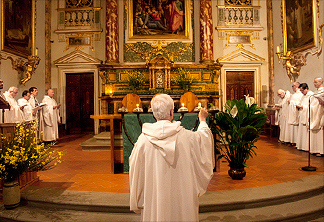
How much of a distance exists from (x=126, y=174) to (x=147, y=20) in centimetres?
768

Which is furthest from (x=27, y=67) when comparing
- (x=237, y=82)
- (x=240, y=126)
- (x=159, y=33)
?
(x=237, y=82)

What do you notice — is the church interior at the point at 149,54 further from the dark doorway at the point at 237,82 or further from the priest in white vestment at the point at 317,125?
the priest in white vestment at the point at 317,125

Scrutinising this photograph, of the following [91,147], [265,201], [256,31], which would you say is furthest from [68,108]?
[265,201]

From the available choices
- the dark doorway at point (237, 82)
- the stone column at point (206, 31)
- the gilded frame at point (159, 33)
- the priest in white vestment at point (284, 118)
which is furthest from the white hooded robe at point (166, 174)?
the dark doorway at point (237, 82)

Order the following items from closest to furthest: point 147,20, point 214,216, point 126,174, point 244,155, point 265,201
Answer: point 214,216, point 265,201, point 244,155, point 126,174, point 147,20

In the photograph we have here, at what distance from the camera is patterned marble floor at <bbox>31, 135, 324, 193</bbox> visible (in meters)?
3.70

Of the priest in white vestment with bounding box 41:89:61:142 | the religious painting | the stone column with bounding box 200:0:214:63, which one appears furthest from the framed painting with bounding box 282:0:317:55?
the priest in white vestment with bounding box 41:89:61:142

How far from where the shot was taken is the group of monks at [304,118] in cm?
566

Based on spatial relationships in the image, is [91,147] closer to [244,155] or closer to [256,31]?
[244,155]

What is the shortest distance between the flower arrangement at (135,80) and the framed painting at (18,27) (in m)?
3.52

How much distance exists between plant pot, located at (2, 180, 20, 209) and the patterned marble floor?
67cm

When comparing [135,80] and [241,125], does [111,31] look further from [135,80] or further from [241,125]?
[241,125]

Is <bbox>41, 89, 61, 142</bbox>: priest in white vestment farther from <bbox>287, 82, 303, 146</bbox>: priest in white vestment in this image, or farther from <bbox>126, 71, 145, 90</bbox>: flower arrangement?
<bbox>287, 82, 303, 146</bbox>: priest in white vestment

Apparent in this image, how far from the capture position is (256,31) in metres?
10.5
